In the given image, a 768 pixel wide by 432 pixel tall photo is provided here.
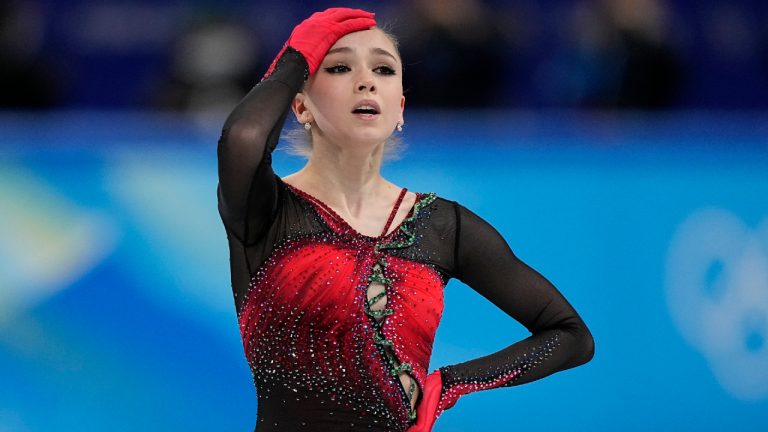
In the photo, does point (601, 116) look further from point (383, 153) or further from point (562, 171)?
point (383, 153)

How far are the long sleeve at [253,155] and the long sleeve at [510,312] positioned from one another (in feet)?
1.56

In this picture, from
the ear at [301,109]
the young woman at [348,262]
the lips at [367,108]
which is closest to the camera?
the young woman at [348,262]

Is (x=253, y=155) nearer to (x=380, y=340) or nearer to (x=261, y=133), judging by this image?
(x=261, y=133)

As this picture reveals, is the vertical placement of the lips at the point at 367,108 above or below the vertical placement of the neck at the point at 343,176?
above

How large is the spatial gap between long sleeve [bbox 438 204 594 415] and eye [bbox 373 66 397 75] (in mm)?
339

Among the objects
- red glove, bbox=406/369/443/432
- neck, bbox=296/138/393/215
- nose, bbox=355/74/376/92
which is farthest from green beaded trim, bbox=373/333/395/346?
nose, bbox=355/74/376/92

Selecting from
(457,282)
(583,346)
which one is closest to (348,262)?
(583,346)

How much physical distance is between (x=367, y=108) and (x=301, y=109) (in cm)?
20

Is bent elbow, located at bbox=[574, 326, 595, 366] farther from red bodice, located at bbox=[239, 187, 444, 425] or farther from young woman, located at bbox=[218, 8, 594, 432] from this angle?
red bodice, located at bbox=[239, 187, 444, 425]

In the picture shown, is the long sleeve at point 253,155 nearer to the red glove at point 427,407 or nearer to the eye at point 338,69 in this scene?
the eye at point 338,69

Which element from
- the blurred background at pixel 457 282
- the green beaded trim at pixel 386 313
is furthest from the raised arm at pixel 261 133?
the blurred background at pixel 457 282

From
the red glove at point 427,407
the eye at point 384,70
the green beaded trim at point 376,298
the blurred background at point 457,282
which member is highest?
the blurred background at point 457,282

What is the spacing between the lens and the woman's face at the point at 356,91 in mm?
2477

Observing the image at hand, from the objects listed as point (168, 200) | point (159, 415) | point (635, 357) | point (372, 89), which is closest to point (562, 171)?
point (635, 357)
